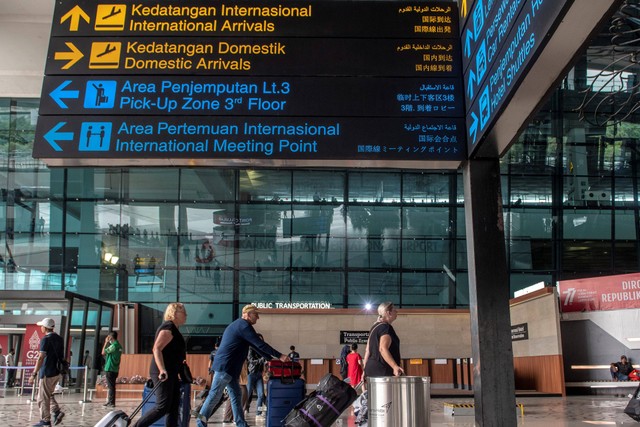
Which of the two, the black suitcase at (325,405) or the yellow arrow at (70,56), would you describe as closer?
the black suitcase at (325,405)

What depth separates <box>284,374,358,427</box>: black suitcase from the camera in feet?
19.5

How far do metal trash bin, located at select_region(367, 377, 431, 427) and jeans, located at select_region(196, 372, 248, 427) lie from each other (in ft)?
6.16

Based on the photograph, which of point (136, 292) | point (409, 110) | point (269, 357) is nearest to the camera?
point (409, 110)

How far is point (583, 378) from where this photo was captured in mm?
21359

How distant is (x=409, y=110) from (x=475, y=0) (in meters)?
1.17

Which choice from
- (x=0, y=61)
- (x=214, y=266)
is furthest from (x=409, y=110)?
(x=214, y=266)

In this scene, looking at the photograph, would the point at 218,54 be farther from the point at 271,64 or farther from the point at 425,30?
the point at 425,30

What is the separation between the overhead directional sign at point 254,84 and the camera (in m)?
6.36

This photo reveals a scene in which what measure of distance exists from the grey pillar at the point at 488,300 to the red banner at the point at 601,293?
15134 mm

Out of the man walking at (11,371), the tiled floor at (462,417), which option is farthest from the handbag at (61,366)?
the man walking at (11,371)

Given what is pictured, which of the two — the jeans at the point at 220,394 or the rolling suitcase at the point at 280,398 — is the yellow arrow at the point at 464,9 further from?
the jeans at the point at 220,394

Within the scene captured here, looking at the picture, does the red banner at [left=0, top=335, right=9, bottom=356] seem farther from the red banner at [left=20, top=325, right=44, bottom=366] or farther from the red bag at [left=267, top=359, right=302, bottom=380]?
the red bag at [left=267, top=359, right=302, bottom=380]

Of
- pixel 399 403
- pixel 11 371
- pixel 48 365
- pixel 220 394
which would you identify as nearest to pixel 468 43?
pixel 399 403

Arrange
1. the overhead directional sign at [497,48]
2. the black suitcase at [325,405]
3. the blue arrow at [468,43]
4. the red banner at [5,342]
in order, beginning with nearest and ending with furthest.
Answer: the overhead directional sign at [497,48] → the black suitcase at [325,405] → the blue arrow at [468,43] → the red banner at [5,342]
